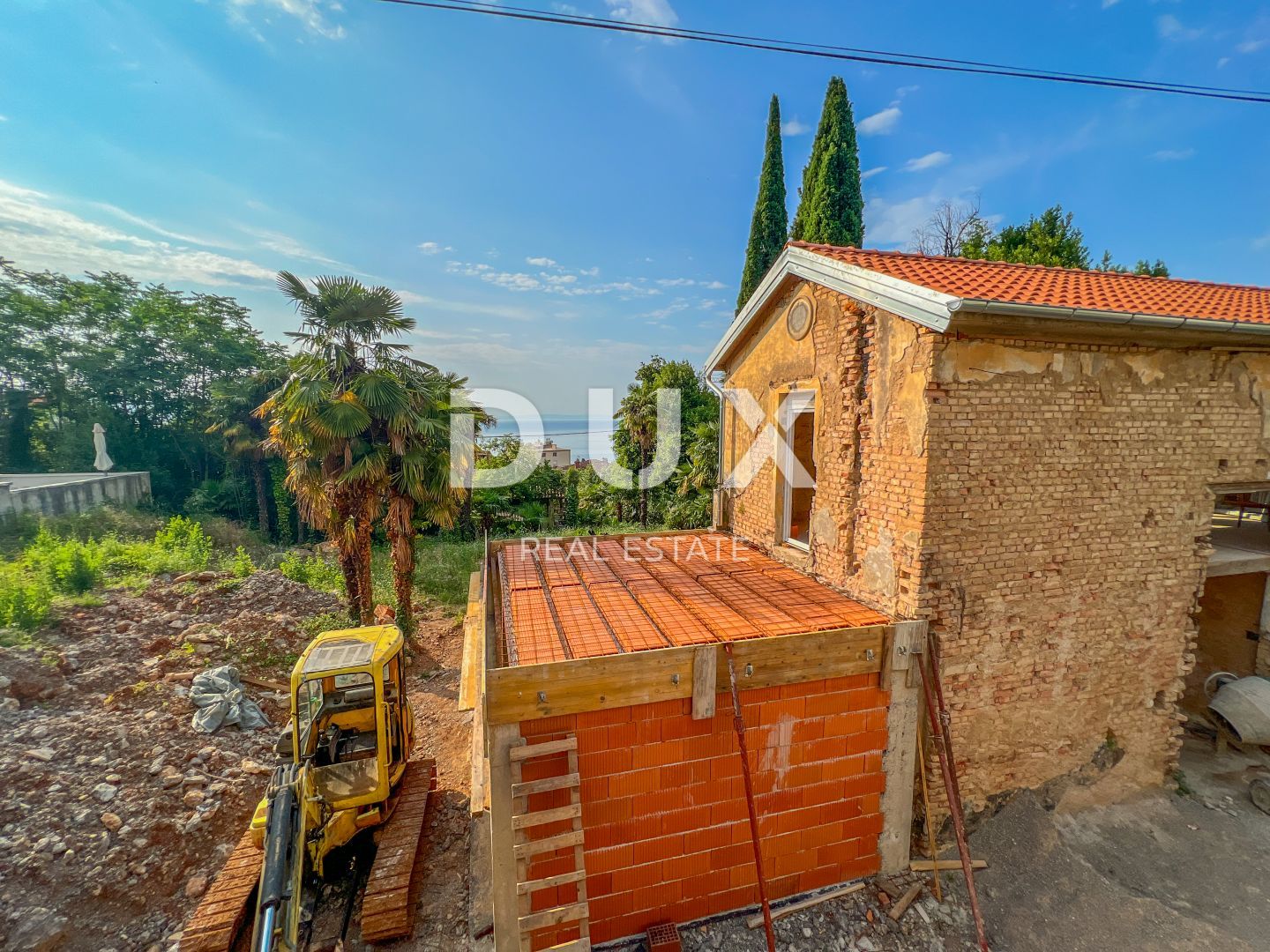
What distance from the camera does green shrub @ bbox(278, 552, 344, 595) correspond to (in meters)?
14.6

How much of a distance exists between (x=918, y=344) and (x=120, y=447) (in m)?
31.3

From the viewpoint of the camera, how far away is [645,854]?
14.0 ft

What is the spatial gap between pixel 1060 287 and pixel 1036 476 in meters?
2.15

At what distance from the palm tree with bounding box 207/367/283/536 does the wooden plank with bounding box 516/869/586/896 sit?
24298 millimetres

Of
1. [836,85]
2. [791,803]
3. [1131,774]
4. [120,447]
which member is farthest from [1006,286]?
[120,447]

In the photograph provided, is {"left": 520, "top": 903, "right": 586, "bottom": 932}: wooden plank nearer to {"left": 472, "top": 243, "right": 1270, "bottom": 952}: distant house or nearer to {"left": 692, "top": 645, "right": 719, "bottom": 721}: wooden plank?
{"left": 472, "top": 243, "right": 1270, "bottom": 952}: distant house

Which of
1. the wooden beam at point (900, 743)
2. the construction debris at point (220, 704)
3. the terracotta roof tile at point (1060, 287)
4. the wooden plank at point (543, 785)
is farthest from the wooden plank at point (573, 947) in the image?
the construction debris at point (220, 704)

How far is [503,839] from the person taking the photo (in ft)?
12.5

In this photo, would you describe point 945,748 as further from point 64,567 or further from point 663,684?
point 64,567

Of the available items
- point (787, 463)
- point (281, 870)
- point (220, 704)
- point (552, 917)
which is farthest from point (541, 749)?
point (220, 704)

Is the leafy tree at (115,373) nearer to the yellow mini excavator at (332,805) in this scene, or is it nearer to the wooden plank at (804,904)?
the yellow mini excavator at (332,805)


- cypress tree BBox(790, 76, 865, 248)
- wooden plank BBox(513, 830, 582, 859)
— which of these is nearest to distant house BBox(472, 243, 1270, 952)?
wooden plank BBox(513, 830, 582, 859)

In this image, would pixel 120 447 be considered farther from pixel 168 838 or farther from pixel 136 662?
pixel 168 838

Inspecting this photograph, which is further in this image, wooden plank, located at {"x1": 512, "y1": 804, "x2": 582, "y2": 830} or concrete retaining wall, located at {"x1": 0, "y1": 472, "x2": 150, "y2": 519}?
concrete retaining wall, located at {"x1": 0, "y1": 472, "x2": 150, "y2": 519}
